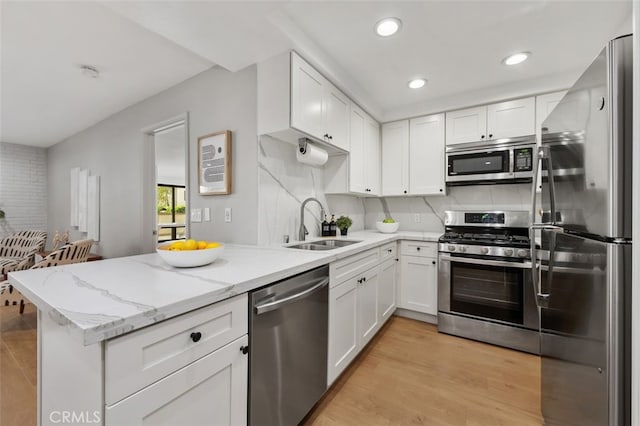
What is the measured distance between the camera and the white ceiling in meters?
1.55

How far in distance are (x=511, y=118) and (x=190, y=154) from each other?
3214mm

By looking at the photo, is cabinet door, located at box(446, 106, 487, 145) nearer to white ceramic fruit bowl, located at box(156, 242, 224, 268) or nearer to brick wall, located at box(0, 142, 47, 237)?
white ceramic fruit bowl, located at box(156, 242, 224, 268)

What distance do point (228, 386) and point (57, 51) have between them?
9.24ft

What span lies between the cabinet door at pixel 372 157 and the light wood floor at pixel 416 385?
1.66 metres

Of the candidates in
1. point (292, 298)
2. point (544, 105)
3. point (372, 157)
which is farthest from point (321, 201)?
point (544, 105)

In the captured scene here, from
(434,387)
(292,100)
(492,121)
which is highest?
(492,121)

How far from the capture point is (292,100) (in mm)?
1797

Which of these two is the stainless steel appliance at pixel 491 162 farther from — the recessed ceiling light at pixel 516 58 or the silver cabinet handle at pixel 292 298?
the silver cabinet handle at pixel 292 298

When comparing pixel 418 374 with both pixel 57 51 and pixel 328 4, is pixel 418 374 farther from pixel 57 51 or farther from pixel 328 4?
pixel 57 51

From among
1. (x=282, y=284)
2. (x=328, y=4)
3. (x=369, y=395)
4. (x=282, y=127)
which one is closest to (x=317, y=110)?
(x=282, y=127)

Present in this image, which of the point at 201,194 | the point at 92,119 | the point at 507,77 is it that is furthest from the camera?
the point at 92,119

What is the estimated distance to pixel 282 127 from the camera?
1830mm

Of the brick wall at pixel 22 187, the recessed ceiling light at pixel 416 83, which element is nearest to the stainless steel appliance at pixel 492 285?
the recessed ceiling light at pixel 416 83

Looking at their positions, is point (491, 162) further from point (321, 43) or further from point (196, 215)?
point (196, 215)
